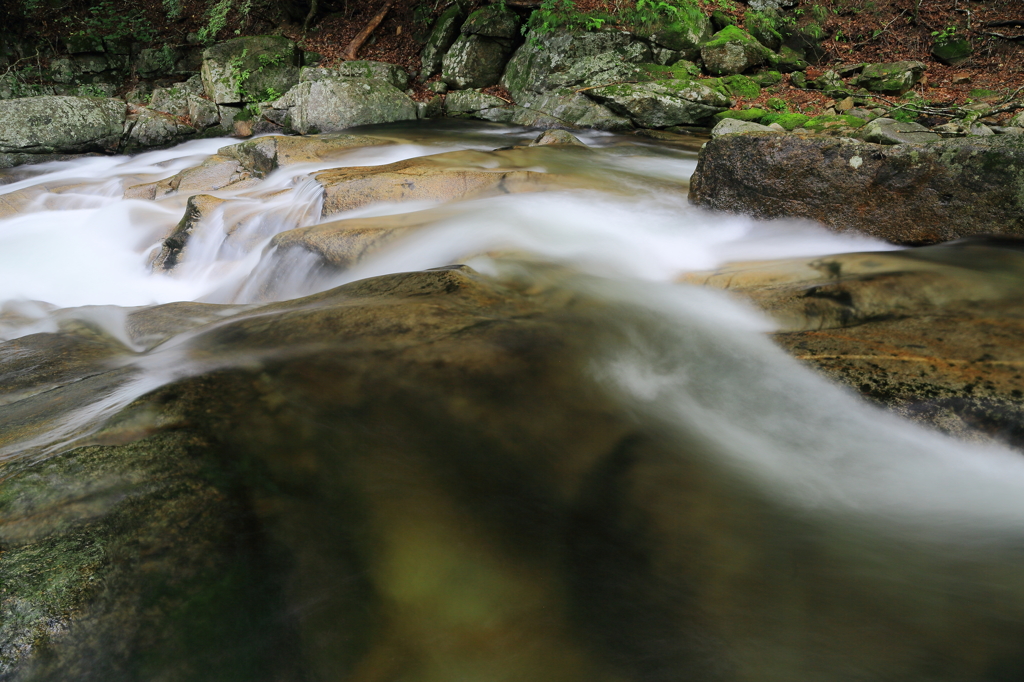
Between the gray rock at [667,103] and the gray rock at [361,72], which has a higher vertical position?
the gray rock at [361,72]

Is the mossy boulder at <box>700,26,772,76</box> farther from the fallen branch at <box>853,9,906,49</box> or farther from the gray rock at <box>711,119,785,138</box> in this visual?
the fallen branch at <box>853,9,906,49</box>

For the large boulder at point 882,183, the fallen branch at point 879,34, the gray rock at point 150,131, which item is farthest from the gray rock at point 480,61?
the large boulder at point 882,183

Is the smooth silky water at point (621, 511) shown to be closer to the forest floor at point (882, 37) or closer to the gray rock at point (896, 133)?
the gray rock at point (896, 133)

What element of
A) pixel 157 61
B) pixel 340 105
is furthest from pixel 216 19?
pixel 340 105

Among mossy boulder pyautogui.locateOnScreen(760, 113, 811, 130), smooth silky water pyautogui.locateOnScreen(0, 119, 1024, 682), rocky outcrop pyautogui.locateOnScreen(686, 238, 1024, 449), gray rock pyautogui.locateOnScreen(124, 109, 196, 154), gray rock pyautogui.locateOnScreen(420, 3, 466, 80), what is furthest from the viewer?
gray rock pyautogui.locateOnScreen(420, 3, 466, 80)

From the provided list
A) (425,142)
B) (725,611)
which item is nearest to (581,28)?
(425,142)

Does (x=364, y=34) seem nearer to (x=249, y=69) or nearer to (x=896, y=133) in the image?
(x=249, y=69)

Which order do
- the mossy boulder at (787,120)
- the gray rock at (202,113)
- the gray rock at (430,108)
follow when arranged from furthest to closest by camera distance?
the gray rock at (430,108) → the gray rock at (202,113) → the mossy boulder at (787,120)

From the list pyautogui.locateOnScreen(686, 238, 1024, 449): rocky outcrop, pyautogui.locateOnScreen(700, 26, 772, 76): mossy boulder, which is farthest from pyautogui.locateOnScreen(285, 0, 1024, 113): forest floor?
pyautogui.locateOnScreen(686, 238, 1024, 449): rocky outcrop

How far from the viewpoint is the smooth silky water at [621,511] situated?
138cm

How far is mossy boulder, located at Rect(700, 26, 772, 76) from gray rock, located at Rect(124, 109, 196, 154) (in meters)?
11.6

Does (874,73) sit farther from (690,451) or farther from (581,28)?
(690,451)

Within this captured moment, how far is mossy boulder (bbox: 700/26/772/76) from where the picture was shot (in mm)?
12117

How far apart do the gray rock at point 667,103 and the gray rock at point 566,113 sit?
220 millimetres
